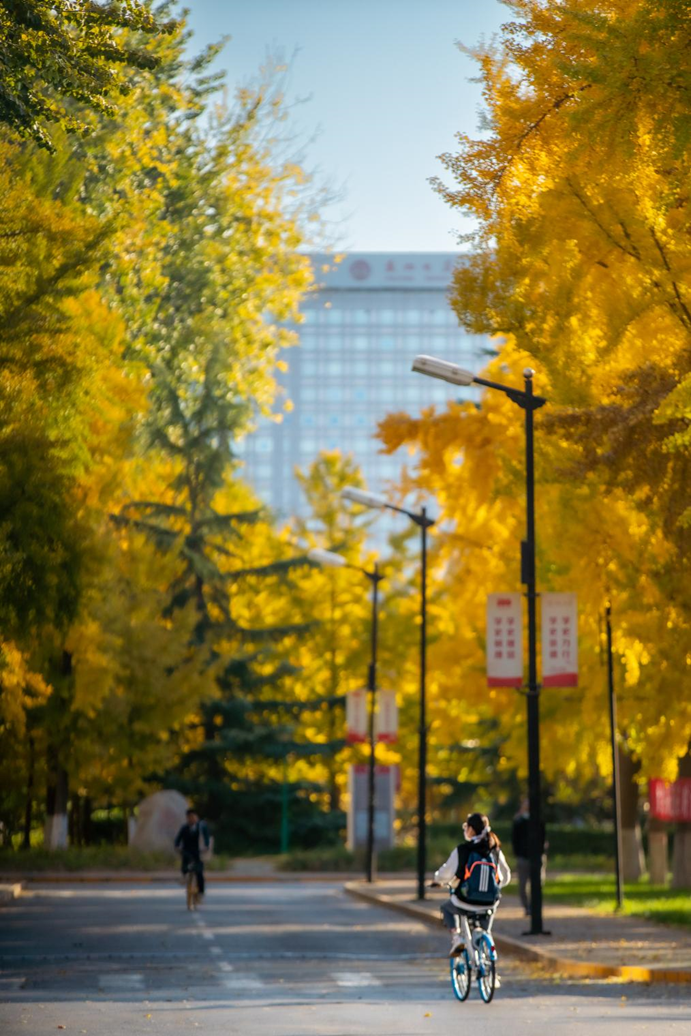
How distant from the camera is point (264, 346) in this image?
3253 centimetres

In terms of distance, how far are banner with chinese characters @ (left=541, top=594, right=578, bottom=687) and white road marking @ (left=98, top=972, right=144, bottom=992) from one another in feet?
25.5

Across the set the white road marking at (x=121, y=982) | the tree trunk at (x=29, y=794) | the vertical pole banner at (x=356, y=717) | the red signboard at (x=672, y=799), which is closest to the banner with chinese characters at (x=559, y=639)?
the white road marking at (x=121, y=982)

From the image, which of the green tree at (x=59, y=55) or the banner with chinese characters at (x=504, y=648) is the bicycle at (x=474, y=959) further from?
the green tree at (x=59, y=55)

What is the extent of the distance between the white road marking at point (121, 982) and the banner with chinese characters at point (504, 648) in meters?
7.86

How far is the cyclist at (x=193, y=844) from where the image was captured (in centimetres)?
2780

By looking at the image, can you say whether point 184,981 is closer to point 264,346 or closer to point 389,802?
point 264,346

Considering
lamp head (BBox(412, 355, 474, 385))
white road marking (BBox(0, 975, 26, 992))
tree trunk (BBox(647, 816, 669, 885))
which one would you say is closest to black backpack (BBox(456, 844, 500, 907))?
white road marking (BBox(0, 975, 26, 992))

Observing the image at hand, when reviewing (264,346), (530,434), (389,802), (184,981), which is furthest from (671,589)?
(389,802)

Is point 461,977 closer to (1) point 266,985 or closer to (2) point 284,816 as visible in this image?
(1) point 266,985

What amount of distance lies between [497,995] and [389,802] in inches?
1163

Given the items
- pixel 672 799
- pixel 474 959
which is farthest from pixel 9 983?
pixel 672 799

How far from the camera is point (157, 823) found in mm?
45062

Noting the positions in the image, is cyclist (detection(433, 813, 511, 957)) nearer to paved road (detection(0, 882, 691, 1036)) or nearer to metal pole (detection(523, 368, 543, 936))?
paved road (detection(0, 882, 691, 1036))

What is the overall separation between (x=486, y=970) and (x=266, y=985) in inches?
96.4
